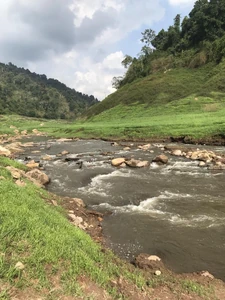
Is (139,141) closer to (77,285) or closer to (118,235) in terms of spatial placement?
(118,235)

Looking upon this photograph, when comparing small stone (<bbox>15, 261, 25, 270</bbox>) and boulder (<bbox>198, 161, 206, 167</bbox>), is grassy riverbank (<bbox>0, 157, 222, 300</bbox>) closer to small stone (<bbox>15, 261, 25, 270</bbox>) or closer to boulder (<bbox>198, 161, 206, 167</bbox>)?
small stone (<bbox>15, 261, 25, 270</bbox>)

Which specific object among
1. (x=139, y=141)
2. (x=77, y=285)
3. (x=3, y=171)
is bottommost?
(x=139, y=141)

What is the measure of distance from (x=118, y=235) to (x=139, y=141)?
104 ft

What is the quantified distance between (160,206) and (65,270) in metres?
8.99

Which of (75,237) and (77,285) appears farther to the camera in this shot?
(75,237)

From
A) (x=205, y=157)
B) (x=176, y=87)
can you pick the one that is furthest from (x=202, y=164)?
(x=176, y=87)

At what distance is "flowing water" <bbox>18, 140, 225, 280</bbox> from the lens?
33.2 ft

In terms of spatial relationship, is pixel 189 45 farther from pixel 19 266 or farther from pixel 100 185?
pixel 19 266

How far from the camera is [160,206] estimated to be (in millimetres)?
14430

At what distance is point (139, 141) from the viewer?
42.4m

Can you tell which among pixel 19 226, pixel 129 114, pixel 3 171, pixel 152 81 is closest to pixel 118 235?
pixel 19 226

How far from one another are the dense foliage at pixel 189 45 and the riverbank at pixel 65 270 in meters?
91.5

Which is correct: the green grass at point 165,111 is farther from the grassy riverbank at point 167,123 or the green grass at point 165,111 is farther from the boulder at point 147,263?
the boulder at point 147,263

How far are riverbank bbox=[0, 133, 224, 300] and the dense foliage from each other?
300 ft
